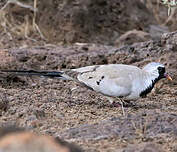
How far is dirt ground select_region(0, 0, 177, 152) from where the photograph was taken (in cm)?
487

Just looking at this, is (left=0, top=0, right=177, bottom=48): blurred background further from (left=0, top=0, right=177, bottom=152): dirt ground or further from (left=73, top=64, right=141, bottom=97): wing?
(left=73, top=64, right=141, bottom=97): wing

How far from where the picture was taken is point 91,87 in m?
5.93

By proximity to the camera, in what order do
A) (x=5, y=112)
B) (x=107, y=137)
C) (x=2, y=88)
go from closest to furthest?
(x=107, y=137), (x=5, y=112), (x=2, y=88)

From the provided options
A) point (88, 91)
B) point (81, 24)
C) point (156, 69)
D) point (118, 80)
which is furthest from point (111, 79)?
point (81, 24)

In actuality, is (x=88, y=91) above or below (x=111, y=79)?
below

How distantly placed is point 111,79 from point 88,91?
1083 millimetres

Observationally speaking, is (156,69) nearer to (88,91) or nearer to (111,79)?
(111,79)

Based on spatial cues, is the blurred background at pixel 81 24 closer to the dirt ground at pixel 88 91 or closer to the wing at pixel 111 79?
the dirt ground at pixel 88 91

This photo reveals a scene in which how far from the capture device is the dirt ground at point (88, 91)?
4867 mm

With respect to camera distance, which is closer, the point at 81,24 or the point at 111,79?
the point at 111,79

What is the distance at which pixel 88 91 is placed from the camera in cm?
686

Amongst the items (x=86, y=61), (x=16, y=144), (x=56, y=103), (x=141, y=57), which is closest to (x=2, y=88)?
(x=56, y=103)

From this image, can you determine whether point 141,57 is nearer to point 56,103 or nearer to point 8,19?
point 56,103

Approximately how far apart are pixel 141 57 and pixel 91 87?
7.38ft
